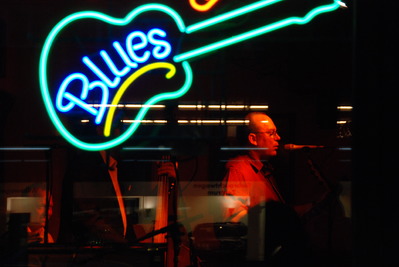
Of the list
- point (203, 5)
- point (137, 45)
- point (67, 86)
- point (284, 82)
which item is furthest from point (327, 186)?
point (67, 86)

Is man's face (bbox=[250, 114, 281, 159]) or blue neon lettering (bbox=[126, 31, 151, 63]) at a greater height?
blue neon lettering (bbox=[126, 31, 151, 63])

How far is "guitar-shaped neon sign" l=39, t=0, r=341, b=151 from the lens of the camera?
11.5 ft

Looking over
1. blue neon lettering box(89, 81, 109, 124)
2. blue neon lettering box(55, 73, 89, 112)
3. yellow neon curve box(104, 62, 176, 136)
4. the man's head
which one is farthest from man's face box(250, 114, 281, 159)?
blue neon lettering box(55, 73, 89, 112)

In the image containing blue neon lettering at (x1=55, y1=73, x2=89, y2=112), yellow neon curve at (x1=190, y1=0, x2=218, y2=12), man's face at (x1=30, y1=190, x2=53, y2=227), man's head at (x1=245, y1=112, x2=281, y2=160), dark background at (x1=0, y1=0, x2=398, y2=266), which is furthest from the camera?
man's head at (x1=245, y1=112, x2=281, y2=160)

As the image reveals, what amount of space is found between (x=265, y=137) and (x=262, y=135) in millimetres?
35

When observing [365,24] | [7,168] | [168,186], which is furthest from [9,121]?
[365,24]

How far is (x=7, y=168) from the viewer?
370cm

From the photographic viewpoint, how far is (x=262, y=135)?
3863 mm

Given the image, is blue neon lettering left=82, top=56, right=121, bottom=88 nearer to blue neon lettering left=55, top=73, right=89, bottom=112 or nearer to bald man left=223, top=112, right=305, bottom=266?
blue neon lettering left=55, top=73, right=89, bottom=112

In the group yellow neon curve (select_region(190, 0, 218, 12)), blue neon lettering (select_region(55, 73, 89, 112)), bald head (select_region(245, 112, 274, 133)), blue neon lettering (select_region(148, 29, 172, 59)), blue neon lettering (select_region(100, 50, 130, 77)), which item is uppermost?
yellow neon curve (select_region(190, 0, 218, 12))

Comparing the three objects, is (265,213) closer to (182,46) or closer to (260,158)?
(260,158)

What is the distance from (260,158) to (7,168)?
1.76 metres

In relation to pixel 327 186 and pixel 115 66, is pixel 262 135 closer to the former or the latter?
pixel 327 186

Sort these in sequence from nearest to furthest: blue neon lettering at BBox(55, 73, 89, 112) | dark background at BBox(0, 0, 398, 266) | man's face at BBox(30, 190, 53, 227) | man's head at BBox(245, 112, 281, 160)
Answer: dark background at BBox(0, 0, 398, 266) → blue neon lettering at BBox(55, 73, 89, 112) → man's face at BBox(30, 190, 53, 227) → man's head at BBox(245, 112, 281, 160)
